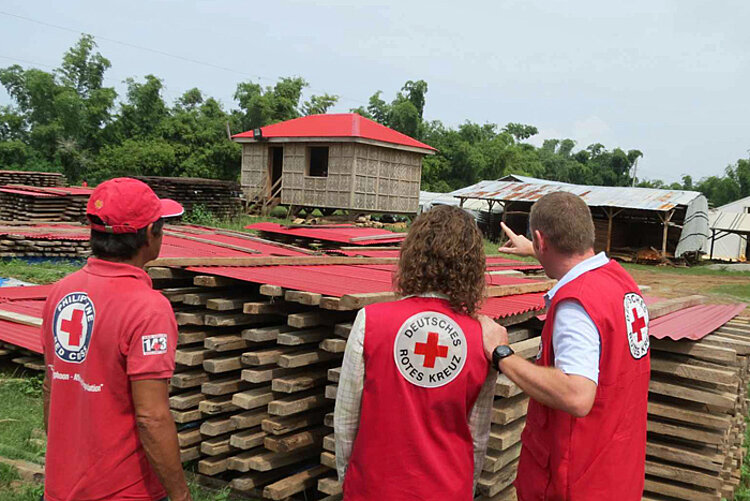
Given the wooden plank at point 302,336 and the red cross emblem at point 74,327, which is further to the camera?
the wooden plank at point 302,336

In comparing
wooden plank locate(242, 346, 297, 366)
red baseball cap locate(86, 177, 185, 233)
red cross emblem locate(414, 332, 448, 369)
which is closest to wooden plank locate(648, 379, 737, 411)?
Result: red cross emblem locate(414, 332, 448, 369)

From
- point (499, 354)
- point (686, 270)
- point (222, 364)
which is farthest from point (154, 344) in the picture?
point (686, 270)

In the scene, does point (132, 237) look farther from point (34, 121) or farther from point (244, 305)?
point (34, 121)

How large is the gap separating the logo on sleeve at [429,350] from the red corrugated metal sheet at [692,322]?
209 cm

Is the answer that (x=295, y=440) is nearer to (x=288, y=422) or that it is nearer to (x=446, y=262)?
(x=288, y=422)

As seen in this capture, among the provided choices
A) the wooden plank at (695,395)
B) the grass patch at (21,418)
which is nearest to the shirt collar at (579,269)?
the wooden plank at (695,395)

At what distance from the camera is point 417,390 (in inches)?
97.2

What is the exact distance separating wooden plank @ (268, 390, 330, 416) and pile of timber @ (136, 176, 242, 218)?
19.0 meters

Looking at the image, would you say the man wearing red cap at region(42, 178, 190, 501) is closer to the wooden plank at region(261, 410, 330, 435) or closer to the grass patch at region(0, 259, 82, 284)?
the wooden plank at region(261, 410, 330, 435)

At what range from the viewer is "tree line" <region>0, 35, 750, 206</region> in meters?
37.7

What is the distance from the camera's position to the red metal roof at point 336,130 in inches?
998

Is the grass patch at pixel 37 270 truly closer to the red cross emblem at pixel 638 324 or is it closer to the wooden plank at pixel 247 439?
the wooden plank at pixel 247 439

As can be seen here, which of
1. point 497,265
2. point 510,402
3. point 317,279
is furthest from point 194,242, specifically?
point 510,402

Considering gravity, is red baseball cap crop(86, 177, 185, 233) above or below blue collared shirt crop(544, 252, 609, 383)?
above
